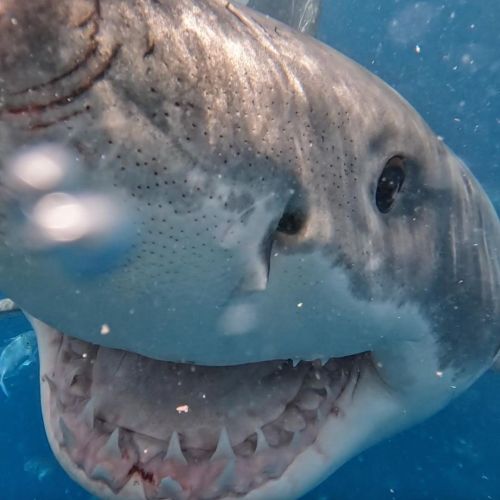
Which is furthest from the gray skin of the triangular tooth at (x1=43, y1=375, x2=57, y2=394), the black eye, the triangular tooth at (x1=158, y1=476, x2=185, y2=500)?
the triangular tooth at (x1=158, y1=476, x2=185, y2=500)

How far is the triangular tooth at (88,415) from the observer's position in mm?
1627

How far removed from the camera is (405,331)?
173cm

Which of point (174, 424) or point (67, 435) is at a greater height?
point (174, 424)

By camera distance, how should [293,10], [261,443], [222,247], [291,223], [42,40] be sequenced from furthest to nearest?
[293,10], [261,443], [291,223], [222,247], [42,40]

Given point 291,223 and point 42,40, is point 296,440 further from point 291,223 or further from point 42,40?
point 42,40

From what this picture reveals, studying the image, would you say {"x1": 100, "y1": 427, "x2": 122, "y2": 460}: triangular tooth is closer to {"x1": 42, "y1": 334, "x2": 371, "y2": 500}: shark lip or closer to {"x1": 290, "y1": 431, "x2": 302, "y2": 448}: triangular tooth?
{"x1": 42, "y1": 334, "x2": 371, "y2": 500}: shark lip

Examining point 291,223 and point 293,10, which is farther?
point 293,10

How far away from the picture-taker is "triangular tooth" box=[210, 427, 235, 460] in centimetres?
159

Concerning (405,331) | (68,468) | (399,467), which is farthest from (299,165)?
(399,467)

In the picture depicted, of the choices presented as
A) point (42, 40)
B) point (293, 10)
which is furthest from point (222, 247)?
point (293, 10)

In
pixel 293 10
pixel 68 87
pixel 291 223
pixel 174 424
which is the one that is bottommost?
pixel 174 424

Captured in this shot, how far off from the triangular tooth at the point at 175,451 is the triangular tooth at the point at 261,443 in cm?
21

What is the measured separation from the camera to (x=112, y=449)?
161 cm

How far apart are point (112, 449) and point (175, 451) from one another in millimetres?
171
